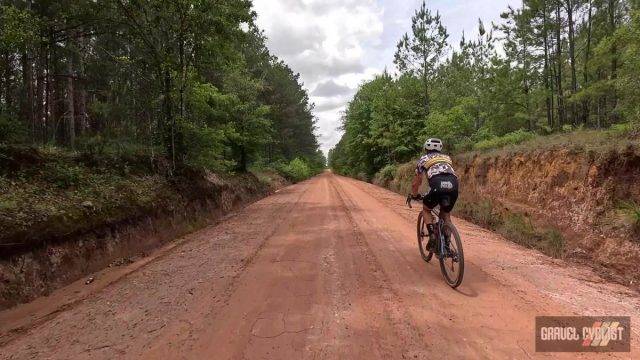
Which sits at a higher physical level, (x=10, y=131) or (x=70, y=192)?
(x=10, y=131)

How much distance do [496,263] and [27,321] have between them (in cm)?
718

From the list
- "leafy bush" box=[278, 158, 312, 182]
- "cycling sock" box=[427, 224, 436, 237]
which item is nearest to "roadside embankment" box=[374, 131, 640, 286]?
"cycling sock" box=[427, 224, 436, 237]

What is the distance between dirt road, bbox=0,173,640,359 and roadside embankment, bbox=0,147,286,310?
0.52m

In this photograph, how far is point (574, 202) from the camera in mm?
8812

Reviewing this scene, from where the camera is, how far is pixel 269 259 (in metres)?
7.05

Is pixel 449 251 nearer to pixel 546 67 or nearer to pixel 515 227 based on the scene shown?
pixel 515 227

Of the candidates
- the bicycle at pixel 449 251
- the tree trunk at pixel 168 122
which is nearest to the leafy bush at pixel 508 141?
the bicycle at pixel 449 251

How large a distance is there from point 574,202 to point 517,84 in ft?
69.6

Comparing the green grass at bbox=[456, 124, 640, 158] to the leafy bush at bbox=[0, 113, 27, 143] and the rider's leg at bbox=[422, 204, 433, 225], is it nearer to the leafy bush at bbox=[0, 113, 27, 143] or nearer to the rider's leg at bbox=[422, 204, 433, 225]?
the rider's leg at bbox=[422, 204, 433, 225]

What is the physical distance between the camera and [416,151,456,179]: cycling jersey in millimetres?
5780

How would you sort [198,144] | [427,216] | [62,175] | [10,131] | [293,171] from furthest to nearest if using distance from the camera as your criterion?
[293,171] → [198,144] → [62,175] → [10,131] → [427,216]

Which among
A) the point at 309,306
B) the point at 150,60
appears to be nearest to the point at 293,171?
the point at 150,60

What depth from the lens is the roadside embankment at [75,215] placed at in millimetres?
5996

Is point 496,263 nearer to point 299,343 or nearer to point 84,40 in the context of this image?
point 299,343
